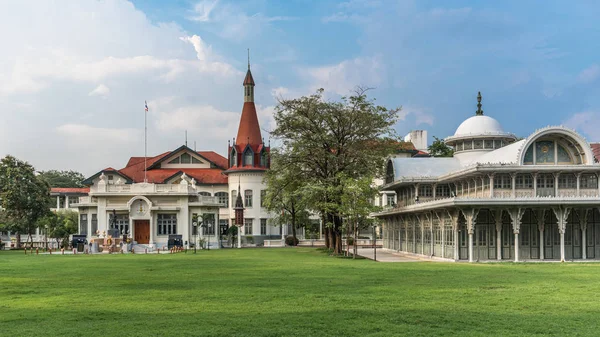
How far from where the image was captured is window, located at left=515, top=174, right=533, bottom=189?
37.1 m

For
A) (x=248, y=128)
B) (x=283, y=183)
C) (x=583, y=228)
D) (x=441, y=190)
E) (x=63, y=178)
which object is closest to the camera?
(x=583, y=228)

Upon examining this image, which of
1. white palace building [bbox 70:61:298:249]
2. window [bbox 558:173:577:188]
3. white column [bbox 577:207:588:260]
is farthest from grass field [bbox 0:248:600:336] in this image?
white palace building [bbox 70:61:298:249]

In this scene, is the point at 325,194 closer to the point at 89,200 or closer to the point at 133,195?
the point at 133,195

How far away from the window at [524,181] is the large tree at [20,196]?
4461 centimetres

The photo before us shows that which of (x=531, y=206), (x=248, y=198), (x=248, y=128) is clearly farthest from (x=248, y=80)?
(x=531, y=206)

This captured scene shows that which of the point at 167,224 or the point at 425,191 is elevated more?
the point at 425,191

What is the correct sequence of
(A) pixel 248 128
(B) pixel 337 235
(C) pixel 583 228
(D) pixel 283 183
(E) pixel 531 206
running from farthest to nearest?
1. (A) pixel 248 128
2. (D) pixel 283 183
3. (B) pixel 337 235
4. (C) pixel 583 228
5. (E) pixel 531 206

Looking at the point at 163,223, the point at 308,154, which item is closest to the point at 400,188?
the point at 308,154

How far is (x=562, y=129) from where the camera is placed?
120 ft

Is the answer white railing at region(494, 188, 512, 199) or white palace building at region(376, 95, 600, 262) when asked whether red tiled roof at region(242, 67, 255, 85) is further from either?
white railing at region(494, 188, 512, 199)

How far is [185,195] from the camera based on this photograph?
196ft

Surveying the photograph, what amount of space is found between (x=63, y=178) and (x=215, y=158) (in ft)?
147

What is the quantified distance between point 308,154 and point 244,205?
2574 cm

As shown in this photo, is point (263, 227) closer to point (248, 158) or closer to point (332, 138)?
point (248, 158)
